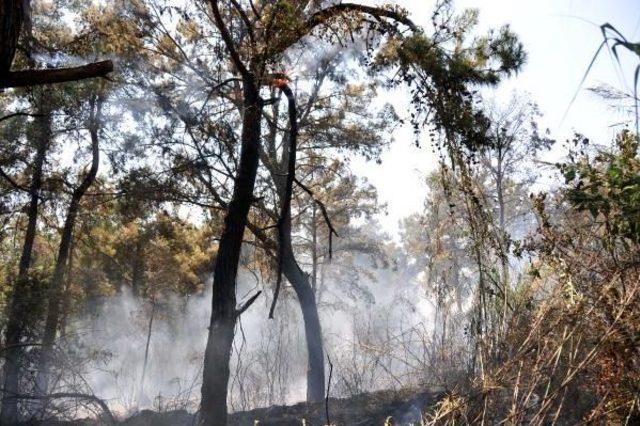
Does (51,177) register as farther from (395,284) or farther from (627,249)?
(395,284)

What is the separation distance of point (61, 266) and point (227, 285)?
8426 millimetres

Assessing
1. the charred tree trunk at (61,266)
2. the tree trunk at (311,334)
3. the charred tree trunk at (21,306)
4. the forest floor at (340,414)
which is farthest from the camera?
the tree trunk at (311,334)

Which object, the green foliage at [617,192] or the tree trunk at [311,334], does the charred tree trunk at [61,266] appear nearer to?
the tree trunk at [311,334]

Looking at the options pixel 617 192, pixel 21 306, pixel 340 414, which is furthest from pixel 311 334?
pixel 617 192

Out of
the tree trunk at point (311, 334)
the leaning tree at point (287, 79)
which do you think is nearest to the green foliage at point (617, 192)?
the leaning tree at point (287, 79)

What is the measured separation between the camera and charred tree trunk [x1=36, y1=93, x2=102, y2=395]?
38.7ft

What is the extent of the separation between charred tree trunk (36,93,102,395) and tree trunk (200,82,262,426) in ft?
19.9

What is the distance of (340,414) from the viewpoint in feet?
30.4

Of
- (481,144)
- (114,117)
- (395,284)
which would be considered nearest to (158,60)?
(114,117)

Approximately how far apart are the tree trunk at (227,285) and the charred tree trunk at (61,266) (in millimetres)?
6064

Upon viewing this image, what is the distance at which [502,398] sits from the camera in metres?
3.35

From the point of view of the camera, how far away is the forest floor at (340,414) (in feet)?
27.8

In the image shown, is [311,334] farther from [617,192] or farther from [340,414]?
[617,192]

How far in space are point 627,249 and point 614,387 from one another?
0.97 metres
